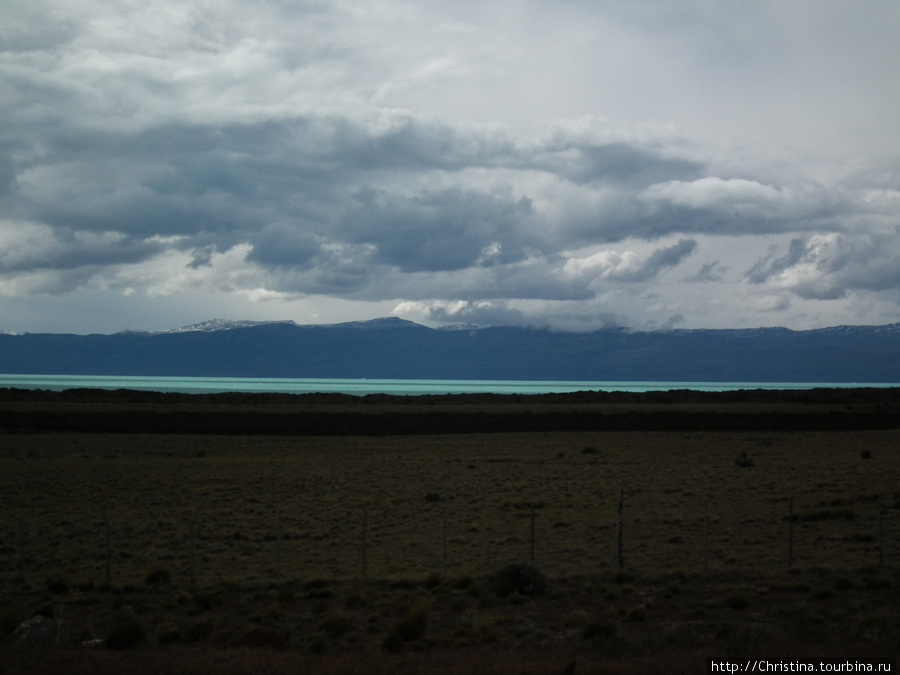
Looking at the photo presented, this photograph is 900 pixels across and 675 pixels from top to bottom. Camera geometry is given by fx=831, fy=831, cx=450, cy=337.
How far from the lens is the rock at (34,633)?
1441cm

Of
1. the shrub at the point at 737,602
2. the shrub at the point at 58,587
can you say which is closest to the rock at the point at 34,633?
the shrub at the point at 58,587

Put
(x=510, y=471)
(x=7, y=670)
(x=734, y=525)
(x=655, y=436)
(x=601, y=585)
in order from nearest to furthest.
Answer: (x=7, y=670)
(x=601, y=585)
(x=734, y=525)
(x=510, y=471)
(x=655, y=436)

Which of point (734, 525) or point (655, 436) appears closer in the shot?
point (734, 525)

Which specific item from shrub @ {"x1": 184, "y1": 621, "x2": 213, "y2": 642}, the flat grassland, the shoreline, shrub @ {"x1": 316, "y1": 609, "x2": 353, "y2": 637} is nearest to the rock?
the flat grassland

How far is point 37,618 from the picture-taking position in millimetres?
Answer: 14922

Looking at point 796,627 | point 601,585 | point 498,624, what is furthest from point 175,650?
point 796,627

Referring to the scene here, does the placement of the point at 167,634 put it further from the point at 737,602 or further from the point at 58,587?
the point at 737,602

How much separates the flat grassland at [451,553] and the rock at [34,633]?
238 mm

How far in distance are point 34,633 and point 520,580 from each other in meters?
9.57

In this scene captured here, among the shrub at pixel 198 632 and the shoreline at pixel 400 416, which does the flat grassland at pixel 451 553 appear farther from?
the shoreline at pixel 400 416

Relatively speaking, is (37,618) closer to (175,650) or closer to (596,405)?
(175,650)

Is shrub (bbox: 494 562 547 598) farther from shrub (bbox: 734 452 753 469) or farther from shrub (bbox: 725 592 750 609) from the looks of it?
shrub (bbox: 734 452 753 469)

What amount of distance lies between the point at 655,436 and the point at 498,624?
163 ft

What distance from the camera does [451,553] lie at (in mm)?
23969
